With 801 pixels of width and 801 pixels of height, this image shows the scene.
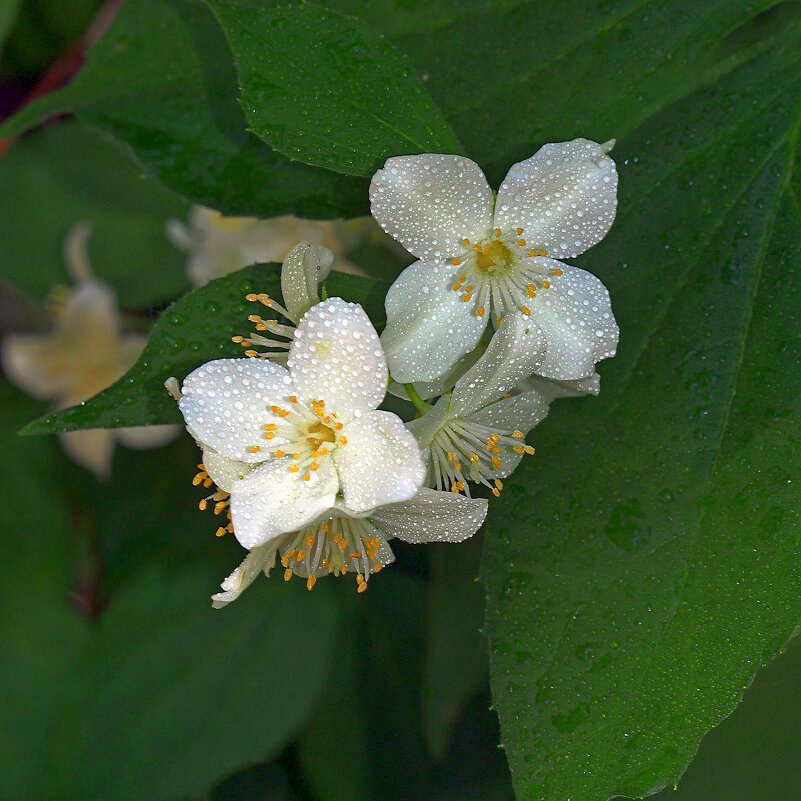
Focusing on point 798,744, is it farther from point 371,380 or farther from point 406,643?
point 371,380

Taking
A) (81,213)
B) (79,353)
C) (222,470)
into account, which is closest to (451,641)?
(222,470)

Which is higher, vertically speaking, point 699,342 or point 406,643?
point 699,342

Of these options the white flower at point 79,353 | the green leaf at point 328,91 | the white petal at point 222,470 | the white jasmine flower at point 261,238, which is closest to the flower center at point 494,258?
the green leaf at point 328,91

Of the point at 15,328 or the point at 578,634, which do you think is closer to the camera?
the point at 578,634

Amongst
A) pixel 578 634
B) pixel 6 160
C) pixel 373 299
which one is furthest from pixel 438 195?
pixel 6 160

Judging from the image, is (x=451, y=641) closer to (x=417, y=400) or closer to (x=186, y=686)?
(x=186, y=686)

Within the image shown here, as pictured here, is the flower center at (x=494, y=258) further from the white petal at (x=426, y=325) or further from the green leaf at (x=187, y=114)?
the green leaf at (x=187, y=114)

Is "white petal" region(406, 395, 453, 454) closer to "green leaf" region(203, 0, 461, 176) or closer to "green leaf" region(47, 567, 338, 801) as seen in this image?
"green leaf" region(203, 0, 461, 176)
